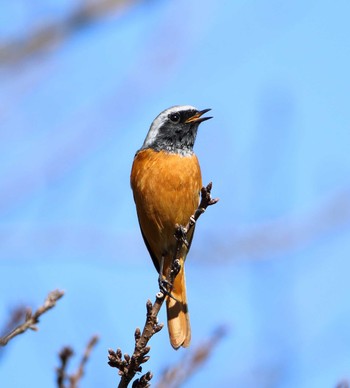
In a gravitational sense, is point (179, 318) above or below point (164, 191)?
below

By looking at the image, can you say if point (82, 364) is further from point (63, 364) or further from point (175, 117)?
point (175, 117)

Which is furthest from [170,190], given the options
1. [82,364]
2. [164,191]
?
[82,364]

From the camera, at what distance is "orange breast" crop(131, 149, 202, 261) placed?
19.5ft

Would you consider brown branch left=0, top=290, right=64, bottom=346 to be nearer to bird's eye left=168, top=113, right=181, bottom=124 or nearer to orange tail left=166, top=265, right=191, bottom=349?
orange tail left=166, top=265, right=191, bottom=349

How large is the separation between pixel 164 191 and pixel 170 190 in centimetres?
6

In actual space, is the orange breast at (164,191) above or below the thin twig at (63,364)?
above

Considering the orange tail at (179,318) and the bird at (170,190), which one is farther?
the bird at (170,190)

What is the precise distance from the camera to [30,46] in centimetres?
526

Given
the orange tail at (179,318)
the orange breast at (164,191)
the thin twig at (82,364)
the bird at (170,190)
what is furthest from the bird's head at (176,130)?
the thin twig at (82,364)

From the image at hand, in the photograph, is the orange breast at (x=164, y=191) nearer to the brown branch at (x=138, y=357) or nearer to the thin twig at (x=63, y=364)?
the brown branch at (x=138, y=357)

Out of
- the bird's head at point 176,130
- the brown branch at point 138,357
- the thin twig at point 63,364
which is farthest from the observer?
the bird's head at point 176,130

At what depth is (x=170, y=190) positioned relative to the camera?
5.94 meters

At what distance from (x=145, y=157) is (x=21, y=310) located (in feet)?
9.44

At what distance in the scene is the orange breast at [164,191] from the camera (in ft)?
19.5
